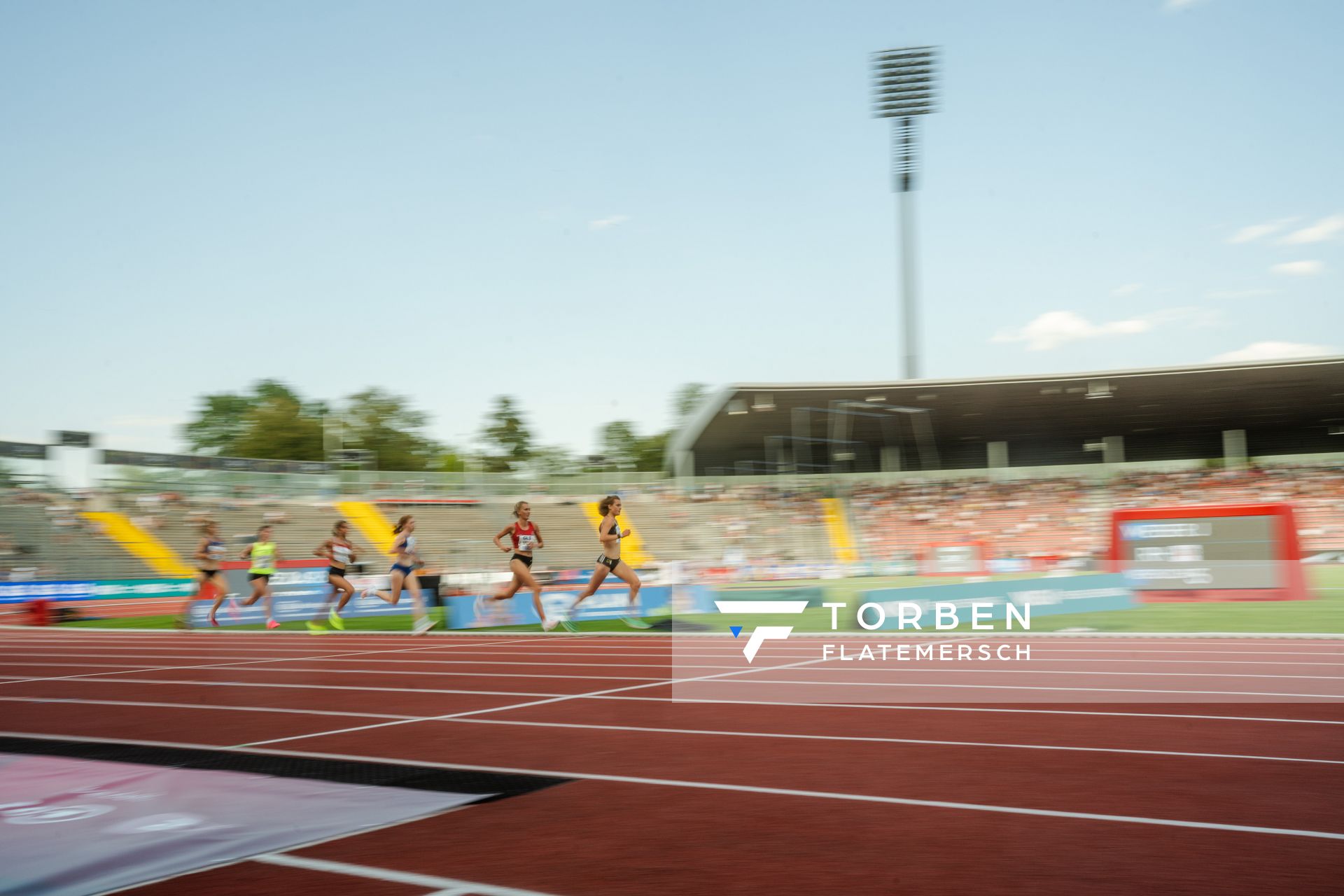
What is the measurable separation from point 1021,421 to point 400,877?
1615 inches

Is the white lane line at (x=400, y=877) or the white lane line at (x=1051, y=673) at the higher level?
the white lane line at (x=400, y=877)

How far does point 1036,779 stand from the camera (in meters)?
4.80

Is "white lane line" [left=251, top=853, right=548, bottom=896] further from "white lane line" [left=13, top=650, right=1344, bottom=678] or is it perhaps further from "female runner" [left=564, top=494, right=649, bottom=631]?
"female runner" [left=564, top=494, right=649, bottom=631]

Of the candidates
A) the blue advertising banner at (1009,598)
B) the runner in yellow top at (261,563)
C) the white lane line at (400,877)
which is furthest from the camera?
the runner in yellow top at (261,563)

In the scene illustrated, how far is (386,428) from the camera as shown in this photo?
101 metres

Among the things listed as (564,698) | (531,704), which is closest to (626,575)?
(564,698)

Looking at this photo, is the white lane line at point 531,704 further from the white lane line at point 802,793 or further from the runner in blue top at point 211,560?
the runner in blue top at point 211,560

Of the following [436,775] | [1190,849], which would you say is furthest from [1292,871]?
[436,775]

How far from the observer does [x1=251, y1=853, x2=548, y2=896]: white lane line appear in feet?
10.5

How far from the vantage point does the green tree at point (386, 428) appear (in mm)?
99562

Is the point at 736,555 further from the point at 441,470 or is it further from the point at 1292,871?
the point at 441,470

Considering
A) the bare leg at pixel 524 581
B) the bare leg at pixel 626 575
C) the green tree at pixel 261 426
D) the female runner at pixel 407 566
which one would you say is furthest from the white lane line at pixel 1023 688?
the green tree at pixel 261 426

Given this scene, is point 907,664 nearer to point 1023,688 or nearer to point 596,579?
point 1023,688

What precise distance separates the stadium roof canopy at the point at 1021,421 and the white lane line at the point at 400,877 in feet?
106
